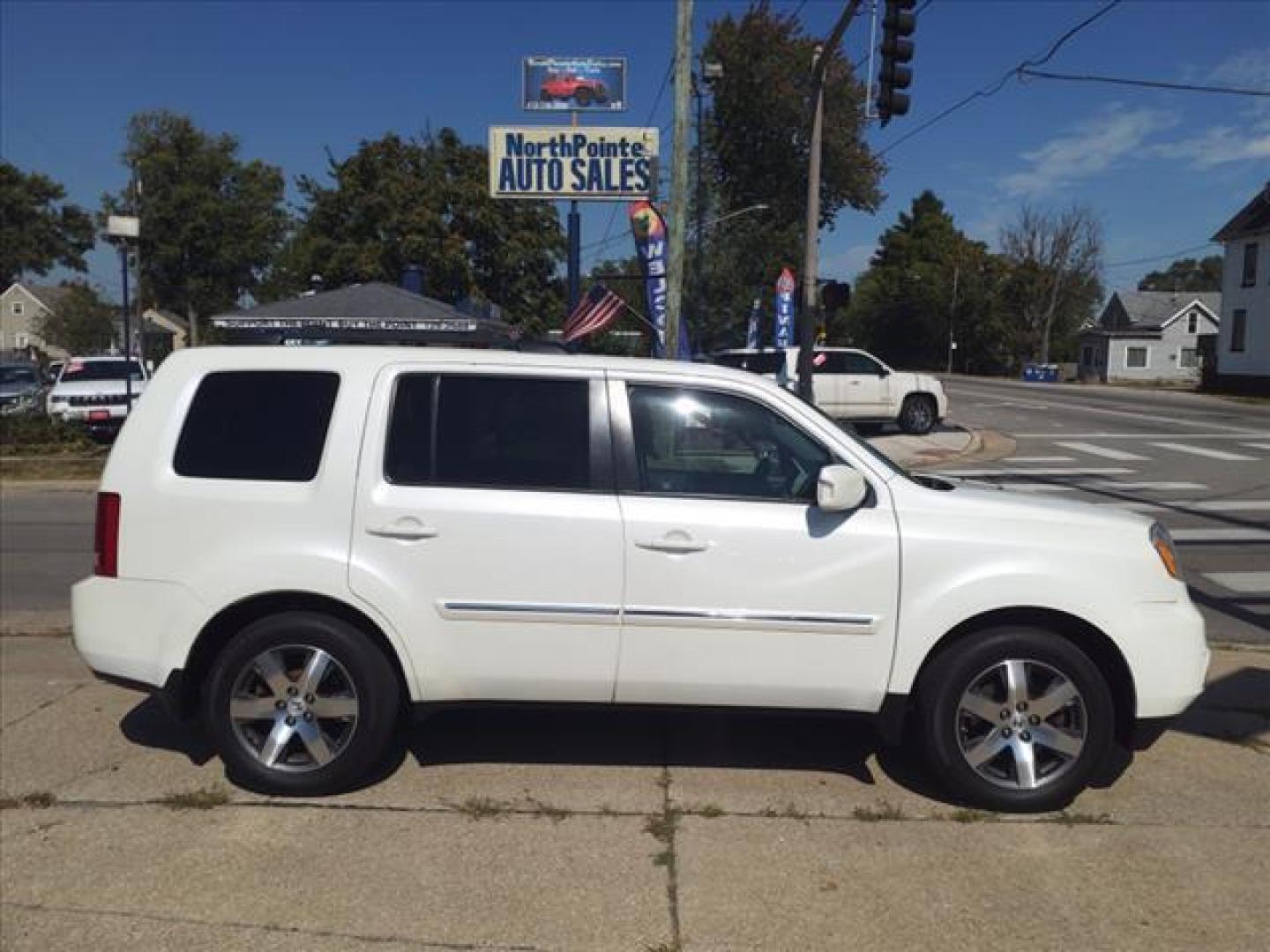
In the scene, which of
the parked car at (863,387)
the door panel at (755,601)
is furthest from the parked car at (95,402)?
the door panel at (755,601)

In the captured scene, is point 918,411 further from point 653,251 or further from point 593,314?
point 593,314

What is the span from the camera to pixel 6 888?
11.3ft

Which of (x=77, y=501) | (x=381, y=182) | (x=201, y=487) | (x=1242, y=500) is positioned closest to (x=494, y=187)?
(x=77, y=501)

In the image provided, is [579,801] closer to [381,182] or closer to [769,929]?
[769,929]

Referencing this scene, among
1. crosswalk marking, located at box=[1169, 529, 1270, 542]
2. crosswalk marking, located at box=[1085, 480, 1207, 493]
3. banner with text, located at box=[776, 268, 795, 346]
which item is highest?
banner with text, located at box=[776, 268, 795, 346]

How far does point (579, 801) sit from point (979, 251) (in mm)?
82384

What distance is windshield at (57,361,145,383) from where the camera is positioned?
22.1m

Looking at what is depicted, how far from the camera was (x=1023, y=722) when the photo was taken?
4.00 m

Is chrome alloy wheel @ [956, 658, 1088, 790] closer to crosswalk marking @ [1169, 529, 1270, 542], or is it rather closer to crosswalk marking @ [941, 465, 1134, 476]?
crosswalk marking @ [1169, 529, 1270, 542]

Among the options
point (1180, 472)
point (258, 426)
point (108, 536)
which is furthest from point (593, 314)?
point (108, 536)

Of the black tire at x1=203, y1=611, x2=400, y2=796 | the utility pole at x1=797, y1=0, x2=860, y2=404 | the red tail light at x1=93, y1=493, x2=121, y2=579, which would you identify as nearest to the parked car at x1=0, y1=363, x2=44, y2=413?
the utility pole at x1=797, y1=0, x2=860, y2=404

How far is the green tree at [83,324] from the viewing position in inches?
3044

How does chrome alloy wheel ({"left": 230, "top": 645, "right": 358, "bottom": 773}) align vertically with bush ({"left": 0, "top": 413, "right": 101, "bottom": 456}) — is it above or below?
above

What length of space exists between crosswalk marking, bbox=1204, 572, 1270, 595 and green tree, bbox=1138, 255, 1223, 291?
139114mm
